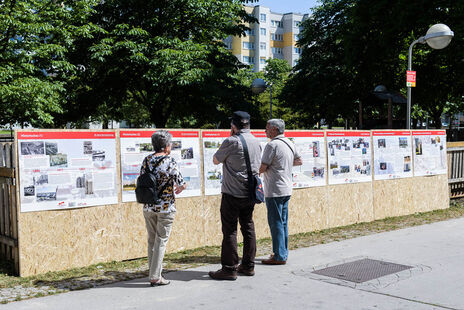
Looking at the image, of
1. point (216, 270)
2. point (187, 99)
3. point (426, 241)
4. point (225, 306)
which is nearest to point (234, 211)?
point (216, 270)

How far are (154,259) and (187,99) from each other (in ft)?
69.4

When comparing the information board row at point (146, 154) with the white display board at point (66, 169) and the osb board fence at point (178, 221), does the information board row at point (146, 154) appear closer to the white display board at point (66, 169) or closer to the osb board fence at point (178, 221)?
the white display board at point (66, 169)

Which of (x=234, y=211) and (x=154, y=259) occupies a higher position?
(x=234, y=211)

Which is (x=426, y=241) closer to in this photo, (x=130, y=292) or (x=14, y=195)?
(x=130, y=292)

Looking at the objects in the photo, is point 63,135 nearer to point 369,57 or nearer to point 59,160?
point 59,160

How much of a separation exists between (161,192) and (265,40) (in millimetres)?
90305

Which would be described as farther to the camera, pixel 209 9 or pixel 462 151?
pixel 209 9

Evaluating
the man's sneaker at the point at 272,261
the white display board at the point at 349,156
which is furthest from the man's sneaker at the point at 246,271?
the white display board at the point at 349,156

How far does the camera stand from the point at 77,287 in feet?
17.0

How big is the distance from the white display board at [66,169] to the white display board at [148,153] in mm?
149

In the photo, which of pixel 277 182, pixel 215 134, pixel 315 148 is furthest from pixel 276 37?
pixel 277 182

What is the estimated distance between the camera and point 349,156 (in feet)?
29.6

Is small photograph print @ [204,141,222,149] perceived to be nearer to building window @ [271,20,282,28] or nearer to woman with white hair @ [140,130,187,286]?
woman with white hair @ [140,130,187,286]

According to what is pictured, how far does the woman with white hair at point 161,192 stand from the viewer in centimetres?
→ 512
